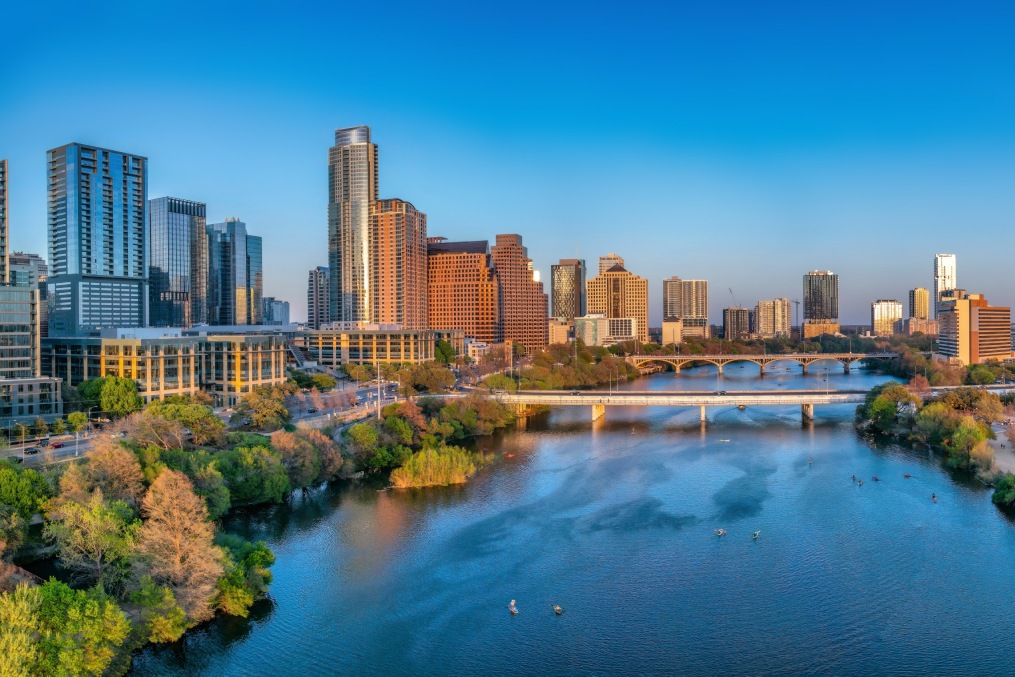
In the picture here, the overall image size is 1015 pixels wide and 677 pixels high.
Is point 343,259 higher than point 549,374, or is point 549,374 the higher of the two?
point 343,259

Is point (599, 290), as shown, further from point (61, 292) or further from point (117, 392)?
point (117, 392)

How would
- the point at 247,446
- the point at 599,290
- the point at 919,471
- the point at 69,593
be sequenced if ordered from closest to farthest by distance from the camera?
the point at 69,593, the point at 247,446, the point at 919,471, the point at 599,290

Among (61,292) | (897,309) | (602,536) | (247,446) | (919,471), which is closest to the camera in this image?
(602,536)

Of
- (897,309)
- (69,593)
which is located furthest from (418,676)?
(897,309)

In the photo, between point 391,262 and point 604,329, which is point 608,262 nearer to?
point 604,329

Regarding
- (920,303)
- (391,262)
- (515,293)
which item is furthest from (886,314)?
(391,262)

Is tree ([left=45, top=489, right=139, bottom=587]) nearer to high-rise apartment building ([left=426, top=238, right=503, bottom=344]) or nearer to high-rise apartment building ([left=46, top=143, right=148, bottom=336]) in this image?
high-rise apartment building ([left=46, top=143, right=148, bottom=336])

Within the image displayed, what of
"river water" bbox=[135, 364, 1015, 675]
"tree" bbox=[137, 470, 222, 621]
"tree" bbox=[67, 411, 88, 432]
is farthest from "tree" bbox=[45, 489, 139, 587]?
"tree" bbox=[67, 411, 88, 432]

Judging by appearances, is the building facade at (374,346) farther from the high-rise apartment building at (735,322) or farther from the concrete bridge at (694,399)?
the high-rise apartment building at (735,322)
